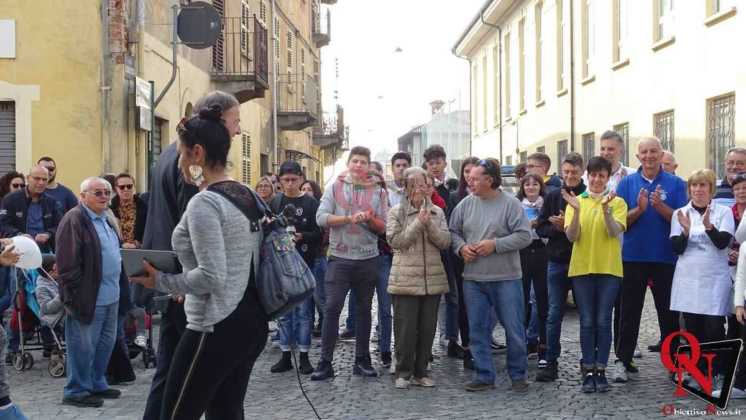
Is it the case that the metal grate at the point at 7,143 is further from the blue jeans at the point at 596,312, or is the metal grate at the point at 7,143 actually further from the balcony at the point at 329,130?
the balcony at the point at 329,130

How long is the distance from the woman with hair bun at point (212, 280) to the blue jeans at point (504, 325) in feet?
13.3

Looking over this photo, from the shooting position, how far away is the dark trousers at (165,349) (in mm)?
4086

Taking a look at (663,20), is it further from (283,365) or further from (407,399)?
(407,399)

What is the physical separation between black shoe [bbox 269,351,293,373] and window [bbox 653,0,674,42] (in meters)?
12.7

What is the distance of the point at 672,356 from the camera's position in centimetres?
775

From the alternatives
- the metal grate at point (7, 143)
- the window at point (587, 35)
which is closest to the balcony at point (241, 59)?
the metal grate at point (7, 143)

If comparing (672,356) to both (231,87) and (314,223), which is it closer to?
(314,223)

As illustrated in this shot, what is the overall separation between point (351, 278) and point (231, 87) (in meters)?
13.7

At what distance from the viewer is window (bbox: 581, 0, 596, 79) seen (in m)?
24.7

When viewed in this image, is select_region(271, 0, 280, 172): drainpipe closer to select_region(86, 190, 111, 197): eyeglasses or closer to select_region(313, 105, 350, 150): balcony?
select_region(313, 105, 350, 150): balcony

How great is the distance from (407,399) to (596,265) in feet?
6.04

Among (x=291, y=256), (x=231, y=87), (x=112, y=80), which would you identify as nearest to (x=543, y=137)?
(x=231, y=87)

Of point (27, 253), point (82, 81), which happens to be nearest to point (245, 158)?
point (82, 81)

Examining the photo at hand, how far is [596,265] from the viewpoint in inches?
291
